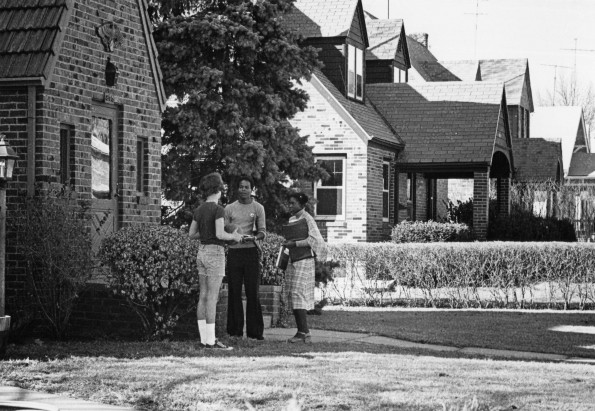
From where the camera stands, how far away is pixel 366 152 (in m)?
27.6

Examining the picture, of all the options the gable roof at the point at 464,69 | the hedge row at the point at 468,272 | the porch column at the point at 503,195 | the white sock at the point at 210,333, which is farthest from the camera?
the gable roof at the point at 464,69

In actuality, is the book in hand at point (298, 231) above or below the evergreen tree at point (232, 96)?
below

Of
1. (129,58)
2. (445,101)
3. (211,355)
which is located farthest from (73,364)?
(445,101)

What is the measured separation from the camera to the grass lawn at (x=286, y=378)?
8.19 metres

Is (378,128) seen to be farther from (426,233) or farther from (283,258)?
(283,258)

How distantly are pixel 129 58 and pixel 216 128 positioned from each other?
20.2ft

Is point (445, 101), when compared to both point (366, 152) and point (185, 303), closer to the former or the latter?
point (366, 152)

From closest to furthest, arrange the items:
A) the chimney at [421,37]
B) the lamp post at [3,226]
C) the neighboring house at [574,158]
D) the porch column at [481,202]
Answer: the lamp post at [3,226], the porch column at [481,202], the neighboring house at [574,158], the chimney at [421,37]

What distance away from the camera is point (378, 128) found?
29.5 metres

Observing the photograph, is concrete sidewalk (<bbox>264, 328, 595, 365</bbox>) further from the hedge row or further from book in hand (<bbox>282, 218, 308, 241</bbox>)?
the hedge row

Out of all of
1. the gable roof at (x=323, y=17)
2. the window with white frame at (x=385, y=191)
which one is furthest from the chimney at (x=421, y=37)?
the window with white frame at (x=385, y=191)

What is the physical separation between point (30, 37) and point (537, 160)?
30.4 m

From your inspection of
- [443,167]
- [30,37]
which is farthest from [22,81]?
[443,167]

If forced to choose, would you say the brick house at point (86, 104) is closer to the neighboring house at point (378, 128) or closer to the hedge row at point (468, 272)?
the hedge row at point (468, 272)
